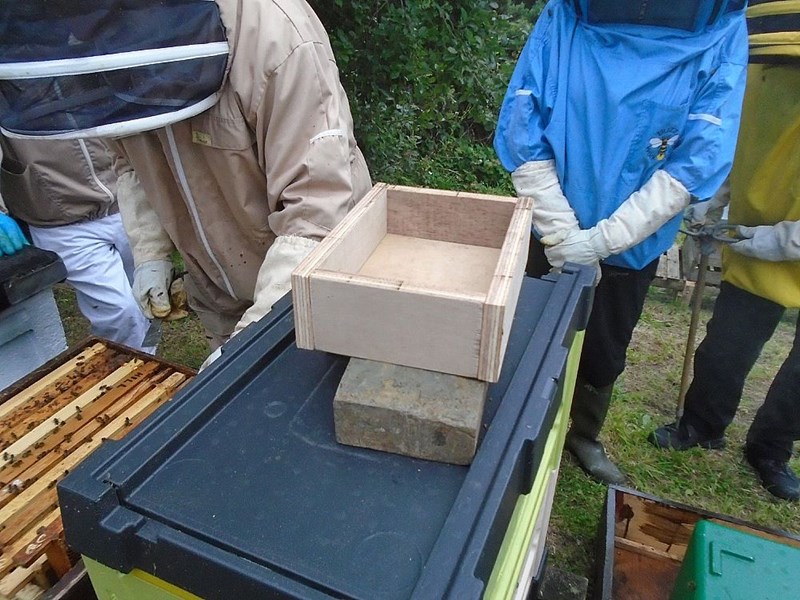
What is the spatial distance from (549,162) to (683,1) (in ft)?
1.99

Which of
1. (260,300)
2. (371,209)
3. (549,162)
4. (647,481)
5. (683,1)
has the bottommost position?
(647,481)

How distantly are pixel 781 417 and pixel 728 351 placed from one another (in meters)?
0.38

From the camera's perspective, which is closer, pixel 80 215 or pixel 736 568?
pixel 736 568

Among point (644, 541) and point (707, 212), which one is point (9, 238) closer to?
point (644, 541)

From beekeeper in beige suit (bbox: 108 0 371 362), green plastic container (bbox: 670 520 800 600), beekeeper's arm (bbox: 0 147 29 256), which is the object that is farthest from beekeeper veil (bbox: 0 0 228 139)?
green plastic container (bbox: 670 520 800 600)

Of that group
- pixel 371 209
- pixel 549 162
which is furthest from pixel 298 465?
pixel 549 162

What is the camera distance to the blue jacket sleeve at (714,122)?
1.84 metres

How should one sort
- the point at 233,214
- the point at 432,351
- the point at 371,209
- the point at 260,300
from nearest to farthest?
1. the point at 432,351
2. the point at 371,209
3. the point at 260,300
4. the point at 233,214

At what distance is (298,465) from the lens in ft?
3.01

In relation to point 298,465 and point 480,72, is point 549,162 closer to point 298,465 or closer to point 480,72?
point 298,465

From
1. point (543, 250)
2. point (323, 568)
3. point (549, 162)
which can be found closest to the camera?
point (323, 568)

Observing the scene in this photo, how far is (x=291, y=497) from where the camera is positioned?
86 cm

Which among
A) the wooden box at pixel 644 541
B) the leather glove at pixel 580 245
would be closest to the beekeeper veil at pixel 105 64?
the leather glove at pixel 580 245

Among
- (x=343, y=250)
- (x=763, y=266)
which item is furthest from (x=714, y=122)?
(x=343, y=250)
